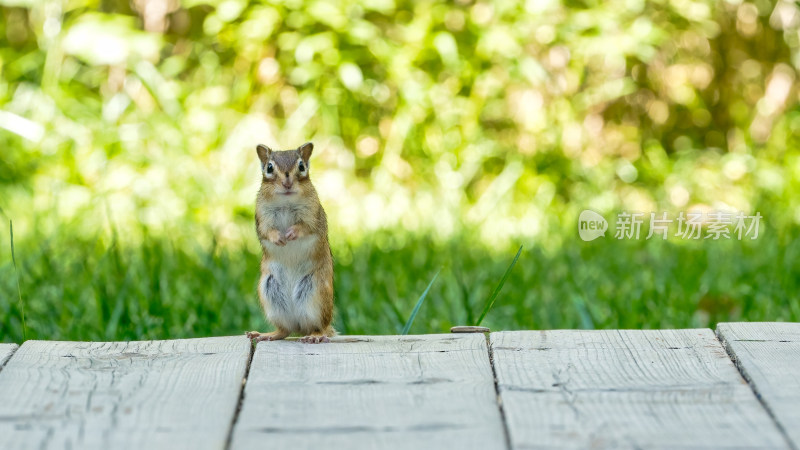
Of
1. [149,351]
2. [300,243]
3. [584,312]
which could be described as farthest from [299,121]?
[149,351]

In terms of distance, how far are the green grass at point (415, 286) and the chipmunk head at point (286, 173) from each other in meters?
0.75

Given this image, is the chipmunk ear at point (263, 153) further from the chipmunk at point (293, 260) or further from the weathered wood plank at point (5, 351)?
the weathered wood plank at point (5, 351)

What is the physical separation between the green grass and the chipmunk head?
2.47 feet

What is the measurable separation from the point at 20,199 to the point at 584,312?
323 cm

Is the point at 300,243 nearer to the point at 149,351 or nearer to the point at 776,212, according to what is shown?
the point at 149,351

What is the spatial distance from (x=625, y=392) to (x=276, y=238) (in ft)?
3.43

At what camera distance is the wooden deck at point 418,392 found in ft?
6.27

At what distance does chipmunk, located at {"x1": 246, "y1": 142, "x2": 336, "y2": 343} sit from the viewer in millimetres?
2855

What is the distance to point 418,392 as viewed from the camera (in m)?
2.16

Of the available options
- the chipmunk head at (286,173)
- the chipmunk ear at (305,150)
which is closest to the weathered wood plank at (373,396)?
the chipmunk head at (286,173)

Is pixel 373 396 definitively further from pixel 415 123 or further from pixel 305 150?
pixel 415 123

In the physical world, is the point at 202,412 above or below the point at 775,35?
above

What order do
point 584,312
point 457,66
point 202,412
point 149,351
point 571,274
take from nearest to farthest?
point 202,412
point 149,351
point 584,312
point 571,274
point 457,66

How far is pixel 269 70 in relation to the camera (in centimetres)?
653
